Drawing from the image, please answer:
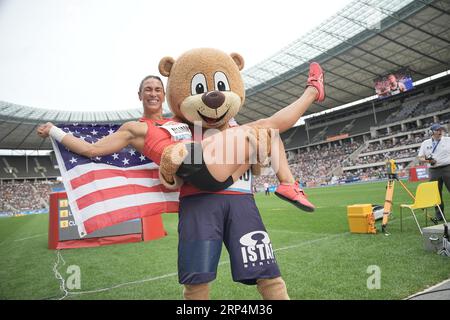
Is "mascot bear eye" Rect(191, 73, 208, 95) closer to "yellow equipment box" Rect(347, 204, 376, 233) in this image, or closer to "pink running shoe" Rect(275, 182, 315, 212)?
"pink running shoe" Rect(275, 182, 315, 212)

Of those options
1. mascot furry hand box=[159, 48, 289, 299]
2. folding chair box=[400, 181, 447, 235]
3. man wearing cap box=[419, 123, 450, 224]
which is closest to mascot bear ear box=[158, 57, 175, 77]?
mascot furry hand box=[159, 48, 289, 299]

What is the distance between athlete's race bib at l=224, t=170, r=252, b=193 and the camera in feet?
6.48

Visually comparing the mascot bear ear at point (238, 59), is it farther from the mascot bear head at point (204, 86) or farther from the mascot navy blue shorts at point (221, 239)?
the mascot navy blue shorts at point (221, 239)

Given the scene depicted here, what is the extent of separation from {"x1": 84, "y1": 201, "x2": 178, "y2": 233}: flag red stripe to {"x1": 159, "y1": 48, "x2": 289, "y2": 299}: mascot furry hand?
51cm

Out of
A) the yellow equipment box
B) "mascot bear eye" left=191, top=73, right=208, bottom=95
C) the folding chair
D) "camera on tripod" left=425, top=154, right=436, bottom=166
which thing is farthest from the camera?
"camera on tripod" left=425, top=154, right=436, bottom=166

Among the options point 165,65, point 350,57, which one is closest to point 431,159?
point 165,65

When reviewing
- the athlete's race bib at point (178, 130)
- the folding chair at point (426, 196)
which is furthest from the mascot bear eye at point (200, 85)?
the folding chair at point (426, 196)

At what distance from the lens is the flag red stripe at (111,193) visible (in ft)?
8.07

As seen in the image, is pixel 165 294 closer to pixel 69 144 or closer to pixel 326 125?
pixel 69 144

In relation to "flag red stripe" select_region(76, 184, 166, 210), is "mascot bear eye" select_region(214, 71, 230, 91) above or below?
above

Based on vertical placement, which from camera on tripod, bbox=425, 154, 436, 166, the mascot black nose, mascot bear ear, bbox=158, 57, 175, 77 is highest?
mascot bear ear, bbox=158, 57, 175, 77

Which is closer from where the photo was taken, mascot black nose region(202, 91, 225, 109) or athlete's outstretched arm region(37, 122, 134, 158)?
mascot black nose region(202, 91, 225, 109)

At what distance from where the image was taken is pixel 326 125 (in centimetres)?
4531

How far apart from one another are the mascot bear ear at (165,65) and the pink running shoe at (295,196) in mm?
1107
